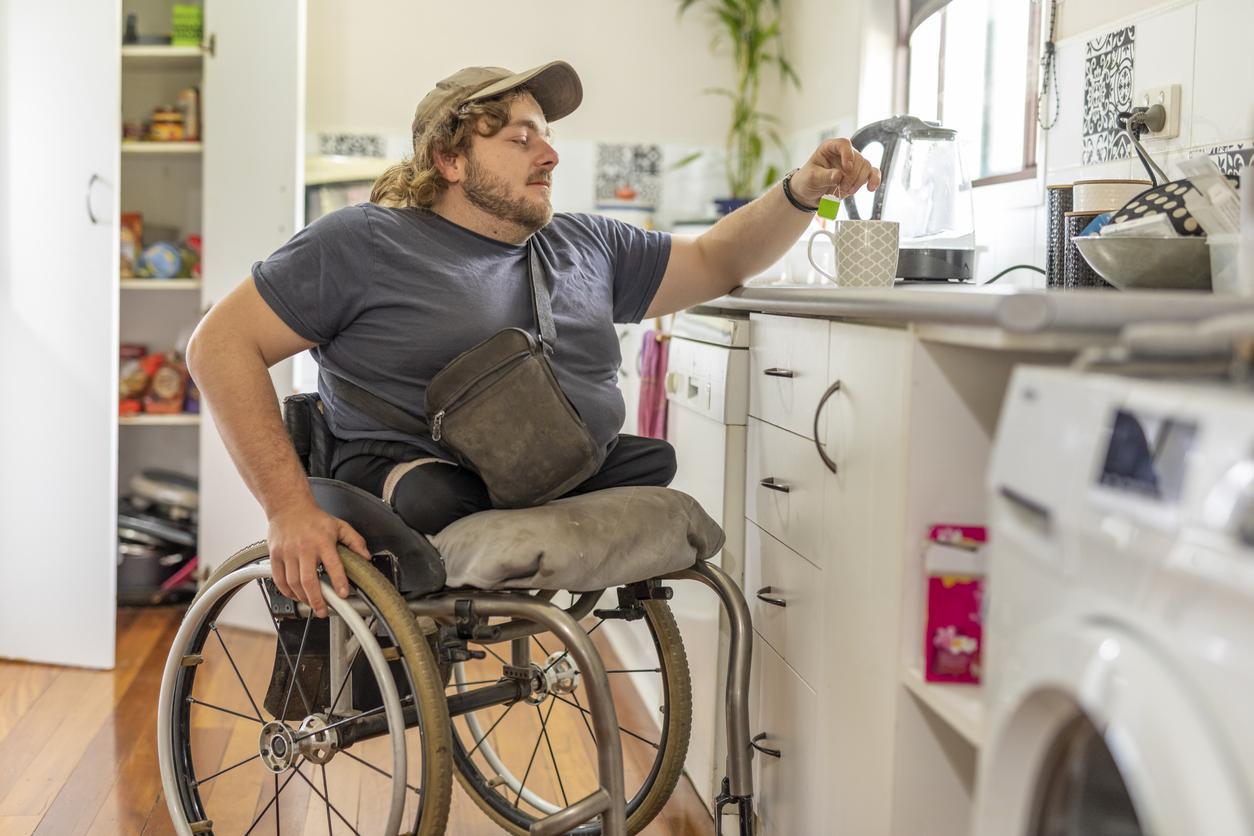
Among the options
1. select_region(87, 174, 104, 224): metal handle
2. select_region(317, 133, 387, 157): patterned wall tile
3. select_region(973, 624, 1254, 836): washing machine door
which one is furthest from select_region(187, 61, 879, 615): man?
select_region(317, 133, 387, 157): patterned wall tile

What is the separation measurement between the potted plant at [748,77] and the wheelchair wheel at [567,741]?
1.51 metres

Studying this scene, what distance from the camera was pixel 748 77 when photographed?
387cm

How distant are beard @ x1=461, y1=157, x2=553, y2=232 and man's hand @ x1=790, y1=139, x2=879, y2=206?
39cm

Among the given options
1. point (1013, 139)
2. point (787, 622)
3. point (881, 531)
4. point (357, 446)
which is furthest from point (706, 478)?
point (1013, 139)

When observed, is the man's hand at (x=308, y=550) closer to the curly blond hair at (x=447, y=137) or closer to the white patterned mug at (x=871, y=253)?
the curly blond hair at (x=447, y=137)

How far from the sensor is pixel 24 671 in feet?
9.50

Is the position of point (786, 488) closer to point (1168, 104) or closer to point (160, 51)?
point (1168, 104)

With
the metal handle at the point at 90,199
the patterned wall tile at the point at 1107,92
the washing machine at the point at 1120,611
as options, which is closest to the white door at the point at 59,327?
the metal handle at the point at 90,199

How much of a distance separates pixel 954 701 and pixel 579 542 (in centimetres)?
50

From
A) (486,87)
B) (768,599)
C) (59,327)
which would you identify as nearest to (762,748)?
(768,599)

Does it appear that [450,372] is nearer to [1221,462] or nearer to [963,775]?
[963,775]

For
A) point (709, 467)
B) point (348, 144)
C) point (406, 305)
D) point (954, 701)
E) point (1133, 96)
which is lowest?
point (954, 701)

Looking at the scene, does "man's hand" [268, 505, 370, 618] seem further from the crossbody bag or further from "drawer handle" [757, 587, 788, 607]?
"drawer handle" [757, 587, 788, 607]

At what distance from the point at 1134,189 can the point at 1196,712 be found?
1.12m
